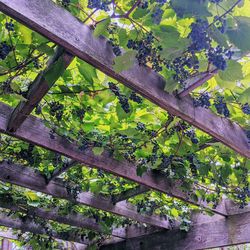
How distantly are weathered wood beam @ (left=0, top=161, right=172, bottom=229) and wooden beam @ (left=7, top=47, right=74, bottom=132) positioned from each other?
82 centimetres

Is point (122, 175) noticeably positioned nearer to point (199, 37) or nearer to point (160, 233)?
point (199, 37)

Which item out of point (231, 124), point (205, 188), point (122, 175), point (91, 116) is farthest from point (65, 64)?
point (205, 188)

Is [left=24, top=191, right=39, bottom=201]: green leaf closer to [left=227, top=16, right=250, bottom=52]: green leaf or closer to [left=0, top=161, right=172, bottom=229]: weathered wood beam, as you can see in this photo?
[left=0, top=161, right=172, bottom=229]: weathered wood beam

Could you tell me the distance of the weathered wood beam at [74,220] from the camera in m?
3.04

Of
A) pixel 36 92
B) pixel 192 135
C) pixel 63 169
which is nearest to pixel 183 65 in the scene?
pixel 36 92

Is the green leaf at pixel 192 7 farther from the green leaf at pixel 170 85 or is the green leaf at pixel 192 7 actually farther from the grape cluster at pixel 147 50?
the green leaf at pixel 170 85

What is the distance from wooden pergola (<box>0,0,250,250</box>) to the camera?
41.3 inches

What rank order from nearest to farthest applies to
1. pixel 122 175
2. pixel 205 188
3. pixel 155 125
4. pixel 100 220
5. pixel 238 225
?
pixel 155 125 → pixel 122 175 → pixel 205 188 → pixel 238 225 → pixel 100 220

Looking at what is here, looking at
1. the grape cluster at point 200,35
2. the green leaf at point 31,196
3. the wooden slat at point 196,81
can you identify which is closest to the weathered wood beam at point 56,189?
the green leaf at point 31,196

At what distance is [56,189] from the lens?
2705mm

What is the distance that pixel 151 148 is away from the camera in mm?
1985

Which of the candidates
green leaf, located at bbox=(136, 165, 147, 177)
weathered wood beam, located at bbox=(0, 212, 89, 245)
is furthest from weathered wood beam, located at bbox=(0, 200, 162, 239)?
green leaf, located at bbox=(136, 165, 147, 177)

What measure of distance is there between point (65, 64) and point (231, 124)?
35.3 inches

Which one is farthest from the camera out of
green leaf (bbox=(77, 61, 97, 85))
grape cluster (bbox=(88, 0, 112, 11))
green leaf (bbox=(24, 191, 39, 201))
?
green leaf (bbox=(24, 191, 39, 201))
